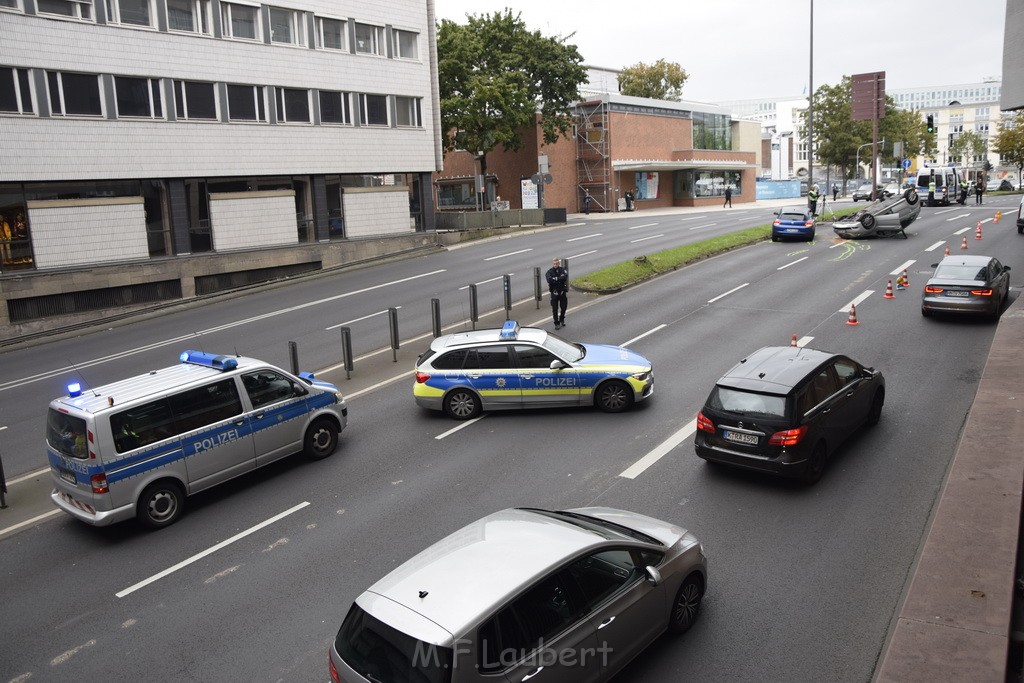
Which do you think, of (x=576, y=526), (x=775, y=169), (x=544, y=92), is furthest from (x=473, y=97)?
(x=775, y=169)

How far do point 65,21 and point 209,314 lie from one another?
11789 mm

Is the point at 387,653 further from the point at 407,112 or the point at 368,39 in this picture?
the point at 407,112

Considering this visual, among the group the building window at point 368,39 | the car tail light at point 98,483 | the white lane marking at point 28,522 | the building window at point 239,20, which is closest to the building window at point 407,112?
the building window at point 368,39

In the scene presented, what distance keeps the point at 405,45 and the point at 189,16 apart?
11.1 m

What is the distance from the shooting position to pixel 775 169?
126625 millimetres

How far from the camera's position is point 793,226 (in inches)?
1305

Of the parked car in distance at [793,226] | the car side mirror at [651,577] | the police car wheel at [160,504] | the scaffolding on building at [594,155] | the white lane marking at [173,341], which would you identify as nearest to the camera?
the car side mirror at [651,577]

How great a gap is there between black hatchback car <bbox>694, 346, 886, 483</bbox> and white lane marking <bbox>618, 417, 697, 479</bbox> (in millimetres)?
850

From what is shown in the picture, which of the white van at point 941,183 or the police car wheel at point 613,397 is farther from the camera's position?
the white van at point 941,183

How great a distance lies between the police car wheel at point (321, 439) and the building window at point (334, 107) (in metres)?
26.7

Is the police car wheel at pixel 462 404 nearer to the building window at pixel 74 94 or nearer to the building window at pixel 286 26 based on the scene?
the building window at pixel 74 94

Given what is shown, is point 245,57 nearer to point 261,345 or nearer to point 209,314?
point 209,314

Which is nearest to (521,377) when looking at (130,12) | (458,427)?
(458,427)

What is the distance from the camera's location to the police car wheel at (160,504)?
32.6 ft
